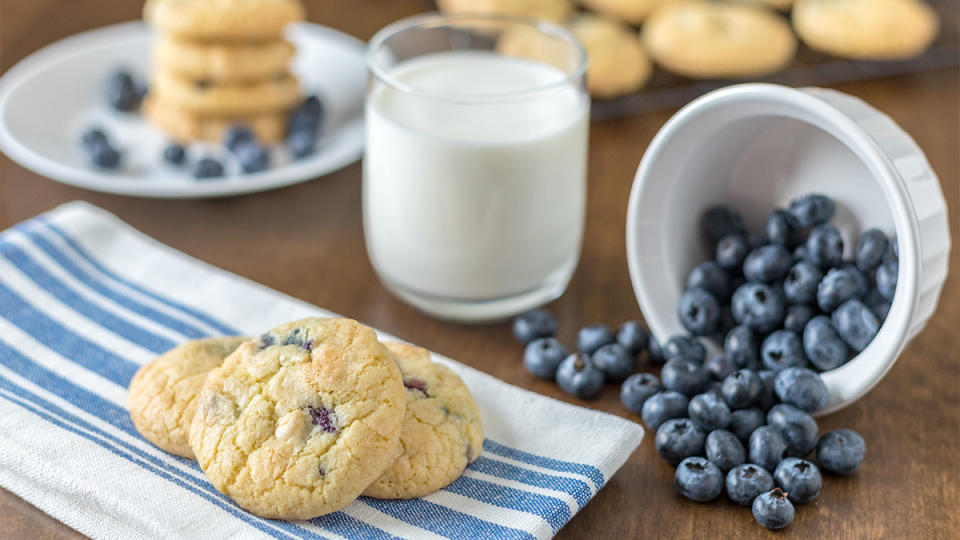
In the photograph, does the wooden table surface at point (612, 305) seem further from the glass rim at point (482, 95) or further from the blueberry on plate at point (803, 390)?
the glass rim at point (482, 95)

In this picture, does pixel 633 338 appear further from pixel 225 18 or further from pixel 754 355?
pixel 225 18

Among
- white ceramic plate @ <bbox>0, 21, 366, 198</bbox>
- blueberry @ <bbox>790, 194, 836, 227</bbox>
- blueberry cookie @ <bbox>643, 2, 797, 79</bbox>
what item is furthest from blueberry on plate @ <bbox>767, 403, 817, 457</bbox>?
blueberry cookie @ <bbox>643, 2, 797, 79</bbox>

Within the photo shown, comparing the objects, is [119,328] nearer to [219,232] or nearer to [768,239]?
[219,232]

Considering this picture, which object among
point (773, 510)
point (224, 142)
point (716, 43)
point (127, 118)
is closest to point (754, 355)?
point (773, 510)

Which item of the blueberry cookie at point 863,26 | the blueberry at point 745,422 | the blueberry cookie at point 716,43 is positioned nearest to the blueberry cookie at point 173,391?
the blueberry at point 745,422

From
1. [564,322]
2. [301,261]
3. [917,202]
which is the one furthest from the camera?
[301,261]

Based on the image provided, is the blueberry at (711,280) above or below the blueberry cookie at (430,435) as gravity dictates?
below

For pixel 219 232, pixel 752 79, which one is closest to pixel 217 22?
pixel 219 232
